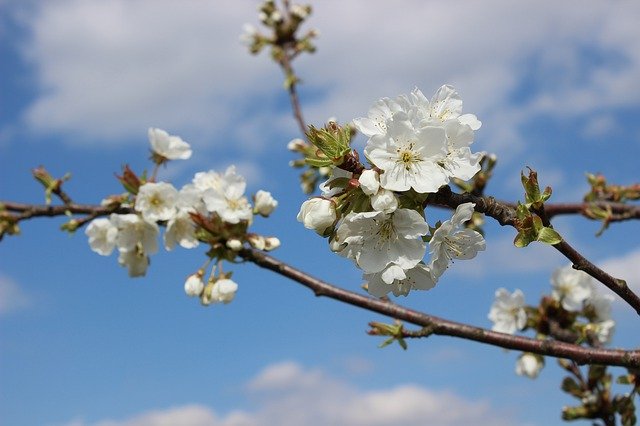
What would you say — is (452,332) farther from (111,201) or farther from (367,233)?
(111,201)

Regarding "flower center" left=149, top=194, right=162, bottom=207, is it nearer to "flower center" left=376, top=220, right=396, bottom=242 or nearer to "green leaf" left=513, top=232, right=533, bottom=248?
"flower center" left=376, top=220, right=396, bottom=242

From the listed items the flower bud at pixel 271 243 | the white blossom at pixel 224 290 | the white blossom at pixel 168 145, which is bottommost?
the white blossom at pixel 224 290

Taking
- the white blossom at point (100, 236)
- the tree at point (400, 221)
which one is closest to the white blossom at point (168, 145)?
the tree at point (400, 221)

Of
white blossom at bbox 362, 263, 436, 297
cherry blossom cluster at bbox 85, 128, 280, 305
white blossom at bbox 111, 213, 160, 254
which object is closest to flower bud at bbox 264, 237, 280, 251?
cherry blossom cluster at bbox 85, 128, 280, 305

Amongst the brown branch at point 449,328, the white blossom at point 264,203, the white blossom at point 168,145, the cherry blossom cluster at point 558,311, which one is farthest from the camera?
the cherry blossom cluster at point 558,311

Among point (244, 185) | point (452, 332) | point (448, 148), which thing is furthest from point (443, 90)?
point (244, 185)

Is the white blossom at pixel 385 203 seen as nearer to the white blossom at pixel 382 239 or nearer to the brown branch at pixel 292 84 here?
the white blossom at pixel 382 239

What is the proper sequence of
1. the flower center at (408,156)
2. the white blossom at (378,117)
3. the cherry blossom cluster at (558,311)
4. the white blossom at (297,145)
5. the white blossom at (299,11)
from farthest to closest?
the white blossom at (299,11)
the white blossom at (297,145)
the cherry blossom cluster at (558,311)
the white blossom at (378,117)
the flower center at (408,156)

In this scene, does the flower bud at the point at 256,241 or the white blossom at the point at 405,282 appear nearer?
the white blossom at the point at 405,282
